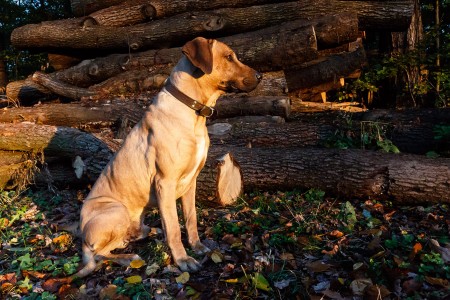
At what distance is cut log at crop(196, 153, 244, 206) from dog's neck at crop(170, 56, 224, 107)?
1.49m

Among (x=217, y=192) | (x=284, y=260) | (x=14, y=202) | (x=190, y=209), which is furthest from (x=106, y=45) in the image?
(x=284, y=260)

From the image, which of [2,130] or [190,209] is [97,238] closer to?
[190,209]

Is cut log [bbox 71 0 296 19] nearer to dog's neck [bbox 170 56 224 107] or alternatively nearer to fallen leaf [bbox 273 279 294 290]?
dog's neck [bbox 170 56 224 107]

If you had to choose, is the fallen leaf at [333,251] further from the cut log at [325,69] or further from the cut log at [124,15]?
the cut log at [124,15]

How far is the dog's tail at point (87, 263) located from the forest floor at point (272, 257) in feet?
0.18

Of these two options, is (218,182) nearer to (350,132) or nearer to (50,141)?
(350,132)

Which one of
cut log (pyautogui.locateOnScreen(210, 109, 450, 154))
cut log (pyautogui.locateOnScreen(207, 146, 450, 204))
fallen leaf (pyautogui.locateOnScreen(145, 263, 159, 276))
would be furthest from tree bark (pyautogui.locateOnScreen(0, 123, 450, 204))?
fallen leaf (pyautogui.locateOnScreen(145, 263, 159, 276))

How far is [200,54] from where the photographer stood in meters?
3.41

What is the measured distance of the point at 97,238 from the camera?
3.57 meters

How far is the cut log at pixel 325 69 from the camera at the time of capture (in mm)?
9648

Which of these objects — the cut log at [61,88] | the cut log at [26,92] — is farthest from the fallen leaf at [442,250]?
the cut log at [26,92]

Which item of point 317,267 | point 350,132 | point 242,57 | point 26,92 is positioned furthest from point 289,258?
point 26,92

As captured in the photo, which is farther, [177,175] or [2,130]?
[2,130]

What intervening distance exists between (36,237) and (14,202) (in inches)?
65.0
